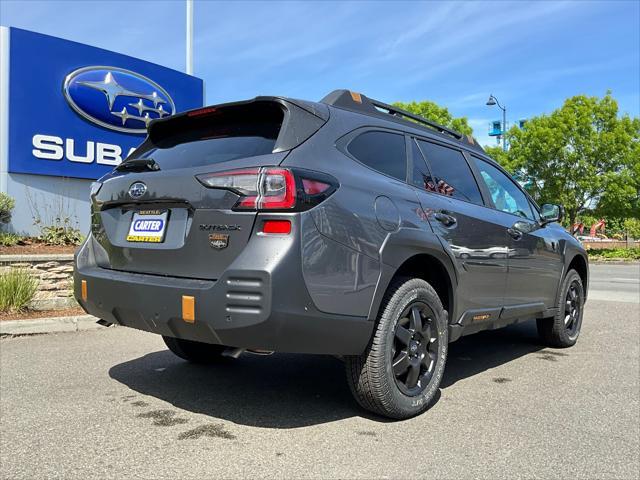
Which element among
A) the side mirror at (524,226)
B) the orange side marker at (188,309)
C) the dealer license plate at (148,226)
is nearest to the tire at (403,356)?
the orange side marker at (188,309)

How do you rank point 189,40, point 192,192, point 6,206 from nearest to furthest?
point 192,192 < point 6,206 < point 189,40

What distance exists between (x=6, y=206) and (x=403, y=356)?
848 centimetres

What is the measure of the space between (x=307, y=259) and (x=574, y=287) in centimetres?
416

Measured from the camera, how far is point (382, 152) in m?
3.63

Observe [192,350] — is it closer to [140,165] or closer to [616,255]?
[140,165]

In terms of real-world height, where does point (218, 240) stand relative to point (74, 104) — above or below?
below

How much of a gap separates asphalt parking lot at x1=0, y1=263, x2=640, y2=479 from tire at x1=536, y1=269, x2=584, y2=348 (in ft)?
1.15

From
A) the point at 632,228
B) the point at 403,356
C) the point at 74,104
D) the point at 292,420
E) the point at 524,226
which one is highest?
the point at 74,104

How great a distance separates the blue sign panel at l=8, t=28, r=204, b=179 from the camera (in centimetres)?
999

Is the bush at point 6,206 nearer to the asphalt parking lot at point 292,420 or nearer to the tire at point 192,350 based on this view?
the asphalt parking lot at point 292,420

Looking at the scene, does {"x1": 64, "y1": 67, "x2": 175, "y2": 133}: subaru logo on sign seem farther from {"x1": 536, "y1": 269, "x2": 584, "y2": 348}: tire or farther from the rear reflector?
the rear reflector

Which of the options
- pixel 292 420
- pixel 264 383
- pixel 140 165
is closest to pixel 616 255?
pixel 264 383

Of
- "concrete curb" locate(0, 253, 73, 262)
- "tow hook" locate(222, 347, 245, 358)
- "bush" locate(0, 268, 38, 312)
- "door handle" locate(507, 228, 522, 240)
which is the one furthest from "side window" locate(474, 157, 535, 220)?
"concrete curb" locate(0, 253, 73, 262)

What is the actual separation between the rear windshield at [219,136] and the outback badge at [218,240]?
49 cm
